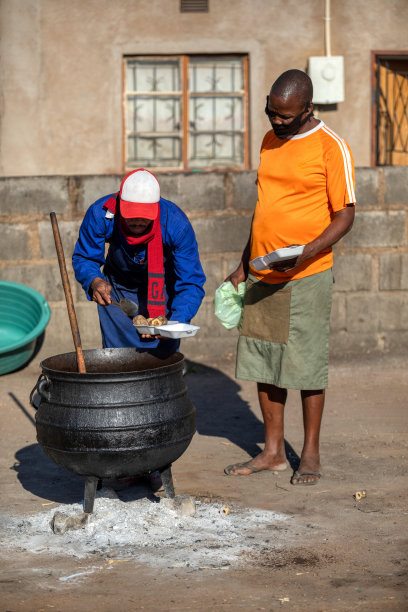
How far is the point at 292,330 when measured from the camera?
5309 millimetres

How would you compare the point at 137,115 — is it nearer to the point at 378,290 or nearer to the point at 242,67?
the point at 242,67

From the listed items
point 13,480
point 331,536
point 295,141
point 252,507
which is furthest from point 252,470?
point 295,141

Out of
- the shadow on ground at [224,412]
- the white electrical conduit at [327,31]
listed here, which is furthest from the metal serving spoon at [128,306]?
the white electrical conduit at [327,31]

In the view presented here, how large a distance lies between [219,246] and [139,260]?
335 centimetres

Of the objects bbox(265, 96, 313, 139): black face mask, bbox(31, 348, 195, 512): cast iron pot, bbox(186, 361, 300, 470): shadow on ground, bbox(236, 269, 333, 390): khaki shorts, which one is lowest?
bbox(186, 361, 300, 470): shadow on ground

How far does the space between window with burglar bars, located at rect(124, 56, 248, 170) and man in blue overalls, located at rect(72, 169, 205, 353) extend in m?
6.37

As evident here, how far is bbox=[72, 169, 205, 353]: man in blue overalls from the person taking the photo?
4.70 metres

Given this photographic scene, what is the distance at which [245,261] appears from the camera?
5516mm

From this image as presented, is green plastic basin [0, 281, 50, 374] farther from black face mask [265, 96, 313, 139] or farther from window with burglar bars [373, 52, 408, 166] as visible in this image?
window with burglar bars [373, 52, 408, 166]

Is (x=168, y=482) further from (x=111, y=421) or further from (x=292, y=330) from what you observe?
(x=292, y=330)

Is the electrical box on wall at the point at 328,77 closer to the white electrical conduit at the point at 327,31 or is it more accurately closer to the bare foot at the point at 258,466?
the white electrical conduit at the point at 327,31

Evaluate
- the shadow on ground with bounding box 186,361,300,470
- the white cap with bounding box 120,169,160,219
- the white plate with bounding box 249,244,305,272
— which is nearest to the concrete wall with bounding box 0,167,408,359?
the shadow on ground with bounding box 186,361,300,470

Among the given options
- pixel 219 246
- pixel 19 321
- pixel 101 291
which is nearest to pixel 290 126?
pixel 101 291

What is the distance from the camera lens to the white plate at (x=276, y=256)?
15.9 feet
